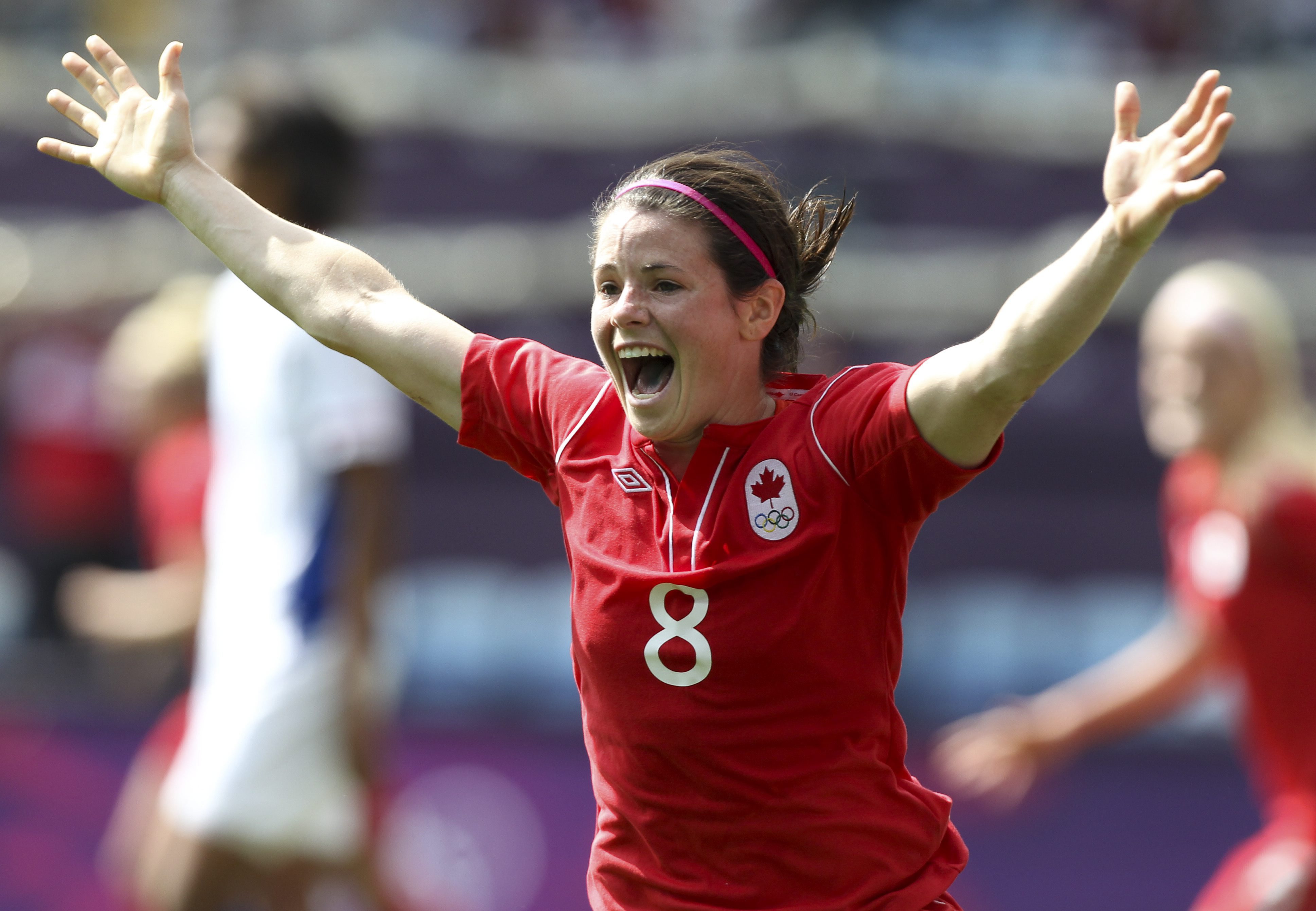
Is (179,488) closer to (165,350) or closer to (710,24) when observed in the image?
(165,350)

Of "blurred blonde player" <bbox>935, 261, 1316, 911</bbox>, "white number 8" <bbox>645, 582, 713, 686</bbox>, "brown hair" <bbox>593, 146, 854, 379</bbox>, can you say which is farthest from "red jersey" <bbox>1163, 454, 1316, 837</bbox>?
"white number 8" <bbox>645, 582, 713, 686</bbox>

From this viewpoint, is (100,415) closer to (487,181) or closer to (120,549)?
(120,549)

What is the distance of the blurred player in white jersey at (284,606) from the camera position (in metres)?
4.58

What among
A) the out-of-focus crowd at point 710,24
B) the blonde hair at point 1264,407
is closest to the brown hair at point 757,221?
the blonde hair at point 1264,407

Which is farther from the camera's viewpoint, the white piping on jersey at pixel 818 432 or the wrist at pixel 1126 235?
the white piping on jersey at pixel 818 432

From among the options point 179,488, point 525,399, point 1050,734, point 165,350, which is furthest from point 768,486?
point 165,350

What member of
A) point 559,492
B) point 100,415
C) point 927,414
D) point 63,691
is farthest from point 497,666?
point 927,414

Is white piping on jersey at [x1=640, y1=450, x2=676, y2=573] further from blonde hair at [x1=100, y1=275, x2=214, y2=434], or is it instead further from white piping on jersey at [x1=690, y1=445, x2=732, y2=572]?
blonde hair at [x1=100, y1=275, x2=214, y2=434]

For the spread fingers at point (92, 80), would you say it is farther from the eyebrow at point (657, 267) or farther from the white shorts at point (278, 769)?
the white shorts at point (278, 769)

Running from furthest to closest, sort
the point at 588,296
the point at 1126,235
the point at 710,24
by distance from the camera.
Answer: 1. the point at 710,24
2. the point at 588,296
3. the point at 1126,235

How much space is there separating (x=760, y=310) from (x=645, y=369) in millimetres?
231

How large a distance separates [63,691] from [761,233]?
19.7ft

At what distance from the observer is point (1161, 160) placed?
8.00ft

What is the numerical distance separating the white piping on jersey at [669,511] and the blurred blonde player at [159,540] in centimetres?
255
